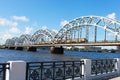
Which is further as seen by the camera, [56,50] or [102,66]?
[56,50]

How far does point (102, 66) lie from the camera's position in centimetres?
1389

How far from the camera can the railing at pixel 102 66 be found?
515 inches

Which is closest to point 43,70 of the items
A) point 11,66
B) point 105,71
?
point 11,66

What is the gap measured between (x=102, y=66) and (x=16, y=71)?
7.00 metres

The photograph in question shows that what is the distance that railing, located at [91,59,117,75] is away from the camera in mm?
13070

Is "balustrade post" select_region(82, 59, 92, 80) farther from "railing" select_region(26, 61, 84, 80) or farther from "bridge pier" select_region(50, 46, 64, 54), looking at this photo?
"bridge pier" select_region(50, 46, 64, 54)

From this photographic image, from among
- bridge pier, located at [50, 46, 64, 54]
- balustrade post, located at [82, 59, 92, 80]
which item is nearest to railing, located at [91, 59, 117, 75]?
balustrade post, located at [82, 59, 92, 80]

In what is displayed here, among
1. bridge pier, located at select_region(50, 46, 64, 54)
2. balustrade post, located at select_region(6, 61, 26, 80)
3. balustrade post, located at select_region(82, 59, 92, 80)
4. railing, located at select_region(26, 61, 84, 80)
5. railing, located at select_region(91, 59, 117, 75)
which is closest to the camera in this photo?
balustrade post, located at select_region(6, 61, 26, 80)

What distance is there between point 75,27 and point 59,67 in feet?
298

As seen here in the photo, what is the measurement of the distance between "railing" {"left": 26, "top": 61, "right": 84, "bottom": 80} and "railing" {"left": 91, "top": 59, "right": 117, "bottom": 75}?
1.58 metres

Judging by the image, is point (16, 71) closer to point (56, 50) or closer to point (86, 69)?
point (86, 69)

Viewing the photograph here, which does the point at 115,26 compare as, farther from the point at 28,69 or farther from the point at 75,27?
the point at 28,69

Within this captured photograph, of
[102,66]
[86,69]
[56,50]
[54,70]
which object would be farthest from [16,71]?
[56,50]

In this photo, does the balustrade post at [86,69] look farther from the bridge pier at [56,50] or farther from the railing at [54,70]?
the bridge pier at [56,50]
